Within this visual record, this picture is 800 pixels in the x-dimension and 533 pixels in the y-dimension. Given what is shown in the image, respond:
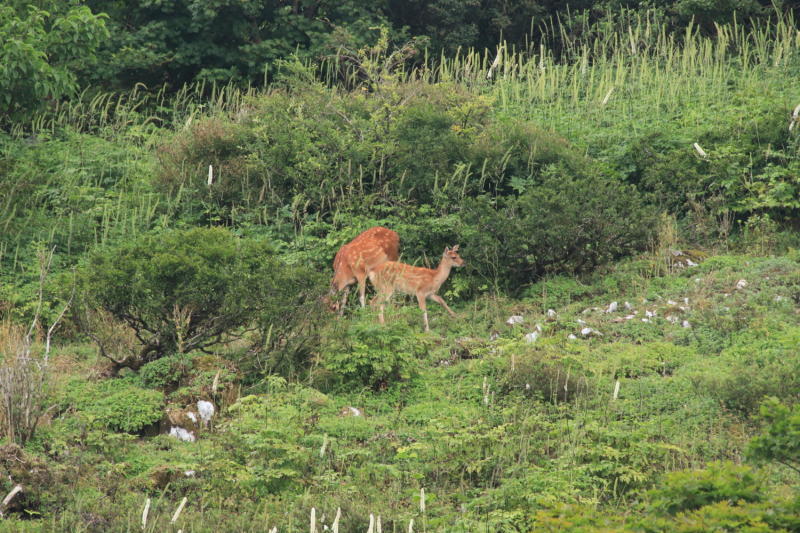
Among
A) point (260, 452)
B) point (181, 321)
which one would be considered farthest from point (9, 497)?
point (181, 321)

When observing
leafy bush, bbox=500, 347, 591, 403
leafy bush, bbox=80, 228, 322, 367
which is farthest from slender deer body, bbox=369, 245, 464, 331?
leafy bush, bbox=500, 347, 591, 403

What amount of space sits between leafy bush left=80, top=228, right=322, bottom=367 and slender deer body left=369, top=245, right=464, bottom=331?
1747 mm

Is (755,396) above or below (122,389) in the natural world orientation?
above

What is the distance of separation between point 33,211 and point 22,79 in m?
1.93

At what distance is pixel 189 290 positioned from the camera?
32.1 feet

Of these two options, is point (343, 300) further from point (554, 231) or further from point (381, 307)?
point (554, 231)

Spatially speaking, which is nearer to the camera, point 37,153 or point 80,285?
point 80,285

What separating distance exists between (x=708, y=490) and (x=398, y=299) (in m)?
7.58

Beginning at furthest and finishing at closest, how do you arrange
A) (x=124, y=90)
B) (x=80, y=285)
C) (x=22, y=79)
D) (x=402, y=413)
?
(x=124, y=90) < (x=22, y=79) < (x=80, y=285) < (x=402, y=413)

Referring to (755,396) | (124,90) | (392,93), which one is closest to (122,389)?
(755,396)

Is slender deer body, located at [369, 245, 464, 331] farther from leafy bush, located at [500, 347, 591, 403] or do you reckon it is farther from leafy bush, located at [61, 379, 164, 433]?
leafy bush, located at [61, 379, 164, 433]

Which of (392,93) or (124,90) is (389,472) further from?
(124,90)

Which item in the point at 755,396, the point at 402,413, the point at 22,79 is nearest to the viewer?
the point at 755,396

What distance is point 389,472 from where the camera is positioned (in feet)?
25.1
